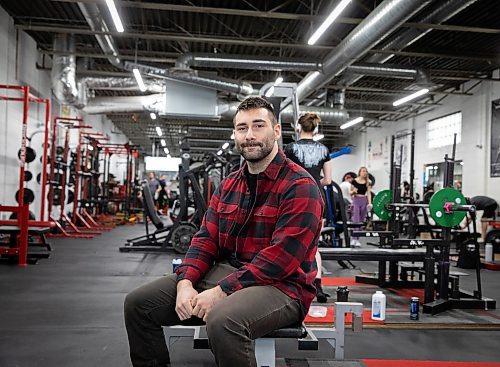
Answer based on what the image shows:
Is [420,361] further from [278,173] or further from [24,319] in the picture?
[24,319]

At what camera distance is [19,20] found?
8.62m

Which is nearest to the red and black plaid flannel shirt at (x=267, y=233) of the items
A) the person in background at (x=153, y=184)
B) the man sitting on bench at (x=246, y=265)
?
the man sitting on bench at (x=246, y=265)

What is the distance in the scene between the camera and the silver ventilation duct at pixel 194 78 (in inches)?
362

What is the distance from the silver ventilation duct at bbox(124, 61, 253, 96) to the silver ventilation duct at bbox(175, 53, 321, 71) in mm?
328

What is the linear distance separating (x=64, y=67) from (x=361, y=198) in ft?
19.8

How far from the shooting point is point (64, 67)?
30.5 ft

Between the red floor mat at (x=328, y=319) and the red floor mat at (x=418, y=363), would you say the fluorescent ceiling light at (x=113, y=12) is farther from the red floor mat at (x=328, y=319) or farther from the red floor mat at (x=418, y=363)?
the red floor mat at (x=418, y=363)

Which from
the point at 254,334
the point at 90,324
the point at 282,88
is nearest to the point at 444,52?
the point at 282,88

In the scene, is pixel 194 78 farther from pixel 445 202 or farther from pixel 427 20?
pixel 445 202

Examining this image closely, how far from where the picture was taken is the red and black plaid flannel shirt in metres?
1.70

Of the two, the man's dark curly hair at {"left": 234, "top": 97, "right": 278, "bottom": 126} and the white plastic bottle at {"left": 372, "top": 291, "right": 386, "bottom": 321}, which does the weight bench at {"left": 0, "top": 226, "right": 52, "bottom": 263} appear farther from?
the man's dark curly hair at {"left": 234, "top": 97, "right": 278, "bottom": 126}

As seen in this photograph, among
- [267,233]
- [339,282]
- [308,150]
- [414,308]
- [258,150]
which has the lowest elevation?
[339,282]

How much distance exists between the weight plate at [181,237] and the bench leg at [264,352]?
508 cm

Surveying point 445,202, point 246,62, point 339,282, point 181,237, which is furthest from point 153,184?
point 445,202
